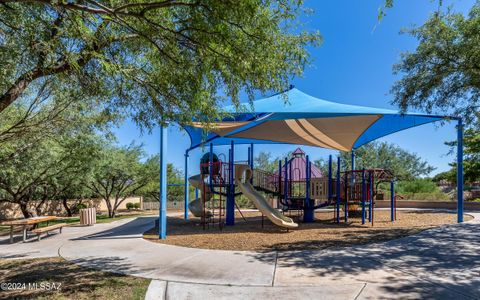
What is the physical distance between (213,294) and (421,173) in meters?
42.1

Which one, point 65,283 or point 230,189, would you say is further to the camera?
point 230,189

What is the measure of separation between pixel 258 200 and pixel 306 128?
507 centimetres

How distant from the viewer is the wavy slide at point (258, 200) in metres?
10.5

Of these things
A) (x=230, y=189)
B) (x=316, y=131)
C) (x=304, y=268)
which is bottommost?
(x=304, y=268)

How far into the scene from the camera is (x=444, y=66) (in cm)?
891

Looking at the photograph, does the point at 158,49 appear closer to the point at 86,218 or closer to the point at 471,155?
the point at 86,218

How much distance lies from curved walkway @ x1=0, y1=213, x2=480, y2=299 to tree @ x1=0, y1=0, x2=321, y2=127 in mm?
Result: 2712

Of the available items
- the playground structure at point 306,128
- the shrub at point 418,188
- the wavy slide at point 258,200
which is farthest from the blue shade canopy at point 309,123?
the shrub at point 418,188

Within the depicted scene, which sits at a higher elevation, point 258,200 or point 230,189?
point 230,189

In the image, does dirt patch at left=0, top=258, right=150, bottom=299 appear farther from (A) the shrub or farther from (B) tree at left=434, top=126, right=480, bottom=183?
(A) the shrub

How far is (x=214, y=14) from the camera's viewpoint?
3.81 m

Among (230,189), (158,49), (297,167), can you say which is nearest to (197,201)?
(230,189)

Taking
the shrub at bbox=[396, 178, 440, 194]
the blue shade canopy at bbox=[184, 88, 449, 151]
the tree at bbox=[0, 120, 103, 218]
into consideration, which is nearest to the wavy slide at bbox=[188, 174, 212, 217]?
the blue shade canopy at bbox=[184, 88, 449, 151]

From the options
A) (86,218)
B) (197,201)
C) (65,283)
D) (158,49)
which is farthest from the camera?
(197,201)
